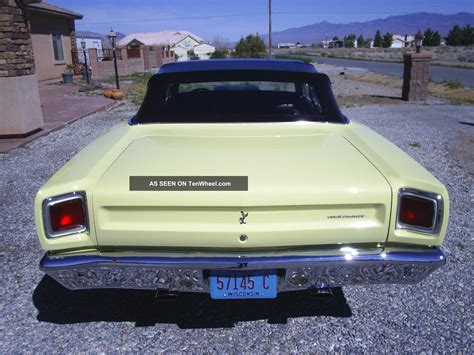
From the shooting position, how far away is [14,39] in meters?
7.90

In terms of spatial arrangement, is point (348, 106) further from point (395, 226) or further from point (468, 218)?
point (395, 226)

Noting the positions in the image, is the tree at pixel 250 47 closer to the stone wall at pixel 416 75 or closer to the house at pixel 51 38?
the house at pixel 51 38

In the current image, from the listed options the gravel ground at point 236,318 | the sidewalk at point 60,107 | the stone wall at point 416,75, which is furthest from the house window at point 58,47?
the gravel ground at point 236,318

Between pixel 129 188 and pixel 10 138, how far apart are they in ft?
24.4

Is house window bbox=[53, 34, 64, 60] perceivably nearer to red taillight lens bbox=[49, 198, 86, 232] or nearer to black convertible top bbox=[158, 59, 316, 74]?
black convertible top bbox=[158, 59, 316, 74]

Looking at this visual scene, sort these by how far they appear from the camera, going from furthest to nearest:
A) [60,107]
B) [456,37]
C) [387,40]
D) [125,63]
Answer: [387,40] → [456,37] → [125,63] → [60,107]

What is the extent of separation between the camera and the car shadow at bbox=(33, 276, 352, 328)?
282 centimetres

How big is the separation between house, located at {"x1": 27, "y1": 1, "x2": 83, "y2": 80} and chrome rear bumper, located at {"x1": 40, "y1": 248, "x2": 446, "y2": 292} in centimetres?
2196

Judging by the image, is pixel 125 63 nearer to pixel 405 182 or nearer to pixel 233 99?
pixel 233 99

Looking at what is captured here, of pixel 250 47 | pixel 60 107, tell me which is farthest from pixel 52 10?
pixel 250 47

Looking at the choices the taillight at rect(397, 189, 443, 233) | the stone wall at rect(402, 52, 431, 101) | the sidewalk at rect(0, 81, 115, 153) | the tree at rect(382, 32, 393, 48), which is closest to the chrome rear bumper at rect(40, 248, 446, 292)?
the taillight at rect(397, 189, 443, 233)

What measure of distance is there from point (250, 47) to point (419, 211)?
5004 centimetres

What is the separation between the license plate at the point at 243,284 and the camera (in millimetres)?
2254

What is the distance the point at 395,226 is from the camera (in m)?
2.21
